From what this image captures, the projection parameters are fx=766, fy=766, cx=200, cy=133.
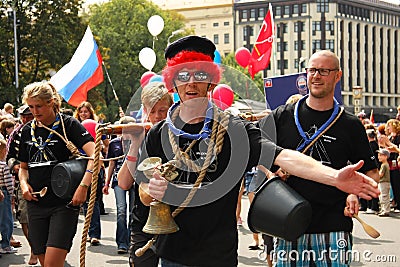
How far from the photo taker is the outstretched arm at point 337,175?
345 centimetres

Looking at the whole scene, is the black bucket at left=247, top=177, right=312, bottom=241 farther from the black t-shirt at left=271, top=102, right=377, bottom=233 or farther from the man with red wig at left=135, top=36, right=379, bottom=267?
the black t-shirt at left=271, top=102, right=377, bottom=233

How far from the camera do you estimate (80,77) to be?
14078 mm

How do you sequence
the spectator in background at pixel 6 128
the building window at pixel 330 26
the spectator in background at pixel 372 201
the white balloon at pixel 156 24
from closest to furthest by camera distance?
the spectator in background at pixel 6 128 → the spectator in background at pixel 372 201 → the white balloon at pixel 156 24 → the building window at pixel 330 26

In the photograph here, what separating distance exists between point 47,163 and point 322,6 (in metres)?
104

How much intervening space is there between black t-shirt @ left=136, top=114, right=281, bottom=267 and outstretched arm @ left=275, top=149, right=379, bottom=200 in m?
0.13

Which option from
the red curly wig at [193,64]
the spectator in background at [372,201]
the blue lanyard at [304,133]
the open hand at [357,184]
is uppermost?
the red curly wig at [193,64]

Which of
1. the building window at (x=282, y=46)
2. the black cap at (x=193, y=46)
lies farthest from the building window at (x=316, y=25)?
the black cap at (x=193, y=46)

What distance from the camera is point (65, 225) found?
19.8 feet

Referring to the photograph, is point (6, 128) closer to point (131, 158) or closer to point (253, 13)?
point (131, 158)

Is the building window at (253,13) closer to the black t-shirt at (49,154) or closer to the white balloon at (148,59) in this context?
the white balloon at (148,59)

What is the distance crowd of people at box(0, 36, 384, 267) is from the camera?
379 cm

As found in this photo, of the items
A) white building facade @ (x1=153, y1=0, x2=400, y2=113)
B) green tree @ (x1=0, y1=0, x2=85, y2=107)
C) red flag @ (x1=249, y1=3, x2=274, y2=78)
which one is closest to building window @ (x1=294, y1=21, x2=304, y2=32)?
white building facade @ (x1=153, y1=0, x2=400, y2=113)

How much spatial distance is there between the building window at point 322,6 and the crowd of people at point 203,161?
102406 mm

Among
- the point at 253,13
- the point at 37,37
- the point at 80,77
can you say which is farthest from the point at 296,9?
the point at 80,77
